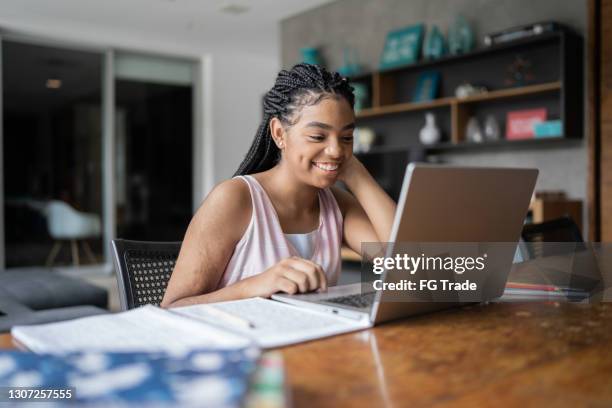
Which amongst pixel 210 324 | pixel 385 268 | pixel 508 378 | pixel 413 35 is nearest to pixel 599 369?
pixel 508 378

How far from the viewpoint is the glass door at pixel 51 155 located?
589 centimetres

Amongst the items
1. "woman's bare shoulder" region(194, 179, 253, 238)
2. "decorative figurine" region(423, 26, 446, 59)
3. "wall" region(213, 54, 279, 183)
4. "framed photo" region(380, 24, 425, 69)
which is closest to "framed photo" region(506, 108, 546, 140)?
"decorative figurine" region(423, 26, 446, 59)

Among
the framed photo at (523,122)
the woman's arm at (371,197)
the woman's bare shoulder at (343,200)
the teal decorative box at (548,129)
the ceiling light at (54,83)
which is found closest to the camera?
the woman's arm at (371,197)

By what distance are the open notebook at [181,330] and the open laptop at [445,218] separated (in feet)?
0.17

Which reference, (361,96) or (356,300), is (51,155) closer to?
(361,96)

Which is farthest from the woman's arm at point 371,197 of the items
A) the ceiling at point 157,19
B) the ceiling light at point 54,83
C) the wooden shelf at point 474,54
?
the ceiling light at point 54,83

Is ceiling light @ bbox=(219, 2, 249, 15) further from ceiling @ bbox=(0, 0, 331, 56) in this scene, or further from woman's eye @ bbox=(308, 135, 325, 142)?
woman's eye @ bbox=(308, 135, 325, 142)

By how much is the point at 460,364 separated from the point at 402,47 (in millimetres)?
4348

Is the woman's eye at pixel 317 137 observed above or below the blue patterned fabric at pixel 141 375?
above

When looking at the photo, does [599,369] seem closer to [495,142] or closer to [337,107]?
[337,107]

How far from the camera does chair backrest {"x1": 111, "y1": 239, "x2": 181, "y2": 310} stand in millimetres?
1309

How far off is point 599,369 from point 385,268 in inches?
11.2

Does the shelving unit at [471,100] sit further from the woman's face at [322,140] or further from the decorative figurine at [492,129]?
the woman's face at [322,140]

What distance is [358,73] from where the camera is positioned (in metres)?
5.09
